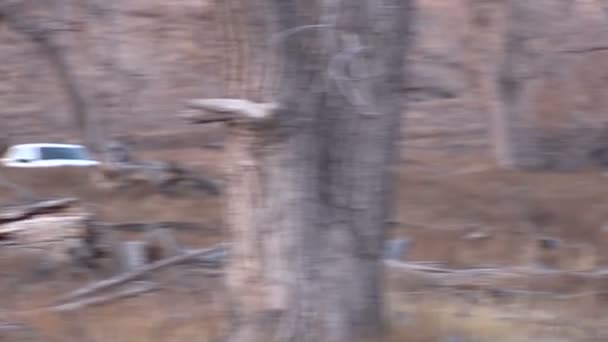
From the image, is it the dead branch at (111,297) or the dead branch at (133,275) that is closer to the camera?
the dead branch at (111,297)

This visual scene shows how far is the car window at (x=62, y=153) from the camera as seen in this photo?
22.6 metres

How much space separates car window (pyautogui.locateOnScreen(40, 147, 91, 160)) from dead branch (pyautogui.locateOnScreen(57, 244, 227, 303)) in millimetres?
9905

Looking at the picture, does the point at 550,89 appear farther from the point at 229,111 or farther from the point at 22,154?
the point at 229,111

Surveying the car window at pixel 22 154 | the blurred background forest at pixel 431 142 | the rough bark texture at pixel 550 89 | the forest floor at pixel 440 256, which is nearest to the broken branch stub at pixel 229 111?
the blurred background forest at pixel 431 142

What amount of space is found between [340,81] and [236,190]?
1.09 metres

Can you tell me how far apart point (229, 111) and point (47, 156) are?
47.2ft

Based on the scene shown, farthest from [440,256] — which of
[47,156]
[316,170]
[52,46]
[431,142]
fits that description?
[431,142]

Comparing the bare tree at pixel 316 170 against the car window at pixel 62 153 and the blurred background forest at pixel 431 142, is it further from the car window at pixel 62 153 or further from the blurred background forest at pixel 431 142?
the car window at pixel 62 153

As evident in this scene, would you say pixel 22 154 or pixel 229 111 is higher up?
pixel 229 111

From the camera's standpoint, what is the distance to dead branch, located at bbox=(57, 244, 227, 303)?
11.6 metres

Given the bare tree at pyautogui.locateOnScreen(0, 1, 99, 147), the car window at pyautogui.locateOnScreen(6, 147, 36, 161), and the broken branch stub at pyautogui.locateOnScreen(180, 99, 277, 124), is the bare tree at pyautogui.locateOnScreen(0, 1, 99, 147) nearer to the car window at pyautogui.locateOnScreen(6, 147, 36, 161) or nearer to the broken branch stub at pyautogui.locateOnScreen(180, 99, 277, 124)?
the car window at pyautogui.locateOnScreen(6, 147, 36, 161)

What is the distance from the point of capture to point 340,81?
29.8 feet

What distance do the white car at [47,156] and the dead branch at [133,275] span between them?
927cm

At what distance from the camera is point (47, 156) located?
2270 cm
